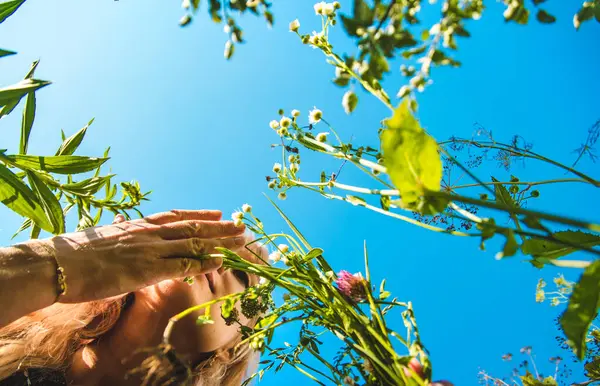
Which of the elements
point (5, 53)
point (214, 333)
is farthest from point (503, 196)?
point (5, 53)

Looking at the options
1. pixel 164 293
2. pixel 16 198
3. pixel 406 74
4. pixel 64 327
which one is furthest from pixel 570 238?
pixel 64 327

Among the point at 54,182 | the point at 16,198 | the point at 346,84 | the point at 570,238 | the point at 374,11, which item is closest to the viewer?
the point at 374,11

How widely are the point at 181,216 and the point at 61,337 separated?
80cm

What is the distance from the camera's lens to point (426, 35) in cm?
43

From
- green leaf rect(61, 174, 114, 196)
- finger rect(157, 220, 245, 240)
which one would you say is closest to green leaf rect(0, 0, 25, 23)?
green leaf rect(61, 174, 114, 196)

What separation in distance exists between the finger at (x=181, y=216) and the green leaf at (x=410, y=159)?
35.1 inches

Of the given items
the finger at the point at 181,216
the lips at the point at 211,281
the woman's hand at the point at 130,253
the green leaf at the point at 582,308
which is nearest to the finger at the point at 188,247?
the woman's hand at the point at 130,253

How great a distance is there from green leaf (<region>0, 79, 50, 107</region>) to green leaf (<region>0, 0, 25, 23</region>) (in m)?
0.19

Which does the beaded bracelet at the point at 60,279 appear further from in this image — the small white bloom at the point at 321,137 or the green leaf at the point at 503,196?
the green leaf at the point at 503,196

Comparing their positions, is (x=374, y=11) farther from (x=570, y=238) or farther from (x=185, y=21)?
(x=570, y=238)

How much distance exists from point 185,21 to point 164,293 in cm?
115

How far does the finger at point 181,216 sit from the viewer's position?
1.12 meters

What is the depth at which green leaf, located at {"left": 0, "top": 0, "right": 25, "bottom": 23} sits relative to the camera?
44.6 inches

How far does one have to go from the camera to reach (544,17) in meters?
0.43
